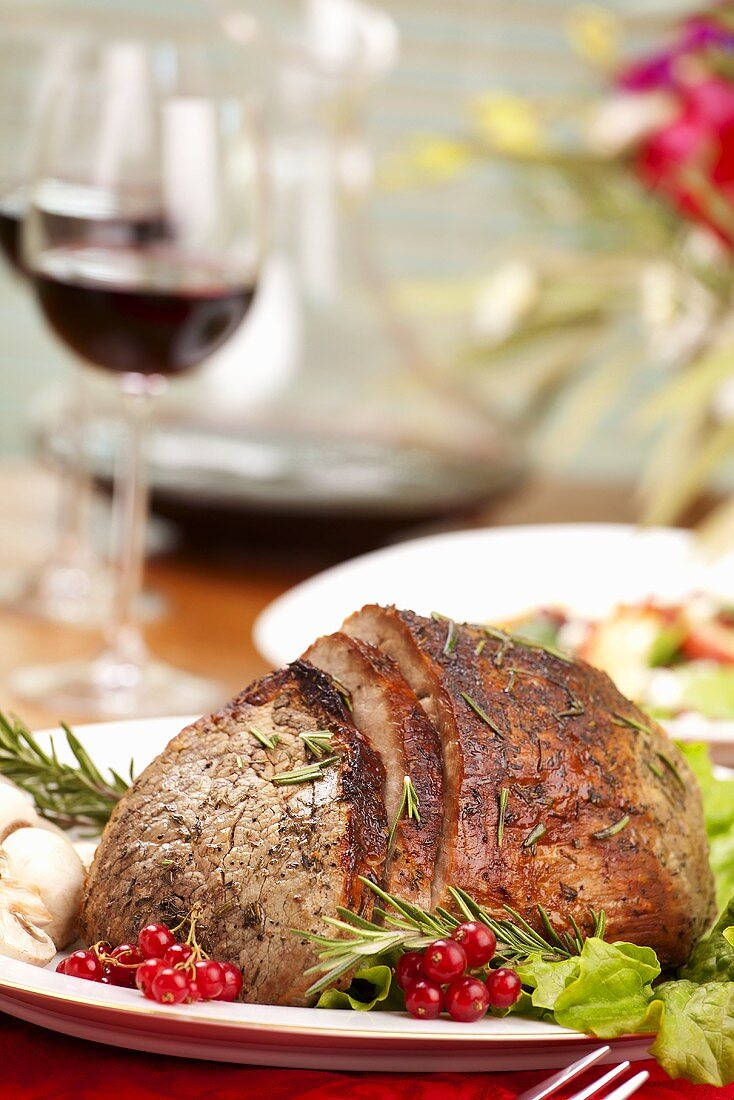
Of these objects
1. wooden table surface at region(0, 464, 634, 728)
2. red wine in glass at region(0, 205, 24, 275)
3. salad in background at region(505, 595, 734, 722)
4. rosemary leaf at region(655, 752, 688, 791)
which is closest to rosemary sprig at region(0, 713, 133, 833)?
rosemary leaf at region(655, 752, 688, 791)

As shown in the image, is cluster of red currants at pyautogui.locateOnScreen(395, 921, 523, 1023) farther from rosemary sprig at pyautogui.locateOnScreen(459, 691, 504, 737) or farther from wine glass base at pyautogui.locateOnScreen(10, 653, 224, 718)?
wine glass base at pyautogui.locateOnScreen(10, 653, 224, 718)

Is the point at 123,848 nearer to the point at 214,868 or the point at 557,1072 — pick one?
the point at 214,868

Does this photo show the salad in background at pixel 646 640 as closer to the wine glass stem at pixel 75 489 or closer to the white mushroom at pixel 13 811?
the wine glass stem at pixel 75 489

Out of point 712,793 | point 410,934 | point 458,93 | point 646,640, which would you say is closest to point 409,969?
point 410,934

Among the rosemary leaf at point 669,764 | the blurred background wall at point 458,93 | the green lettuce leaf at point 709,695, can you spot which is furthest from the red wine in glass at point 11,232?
the blurred background wall at point 458,93

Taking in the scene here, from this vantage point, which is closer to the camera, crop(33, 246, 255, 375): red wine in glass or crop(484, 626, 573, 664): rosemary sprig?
crop(484, 626, 573, 664): rosemary sprig

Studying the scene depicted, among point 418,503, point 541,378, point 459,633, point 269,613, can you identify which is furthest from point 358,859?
point 541,378

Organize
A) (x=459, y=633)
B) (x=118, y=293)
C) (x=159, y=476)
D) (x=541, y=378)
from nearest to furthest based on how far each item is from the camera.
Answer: (x=459, y=633) → (x=118, y=293) → (x=159, y=476) → (x=541, y=378)
